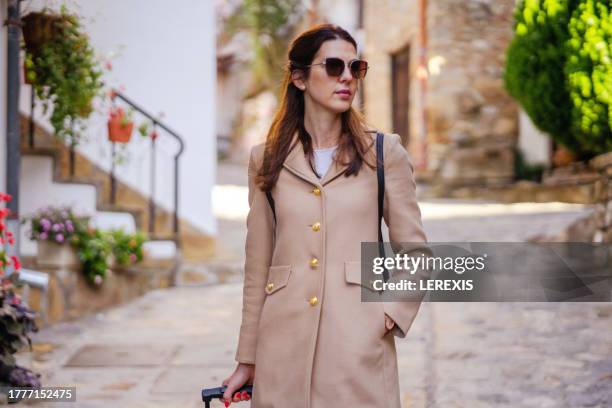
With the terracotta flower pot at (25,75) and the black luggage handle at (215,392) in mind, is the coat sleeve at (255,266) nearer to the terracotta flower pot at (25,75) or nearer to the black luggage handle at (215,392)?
the black luggage handle at (215,392)

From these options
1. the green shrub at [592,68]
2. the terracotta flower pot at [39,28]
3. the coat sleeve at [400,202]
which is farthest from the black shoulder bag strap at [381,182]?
the terracotta flower pot at [39,28]

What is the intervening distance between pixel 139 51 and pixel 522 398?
519 cm

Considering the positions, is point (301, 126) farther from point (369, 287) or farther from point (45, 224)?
point (45, 224)

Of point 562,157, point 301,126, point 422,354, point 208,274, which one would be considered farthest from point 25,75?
point 562,157

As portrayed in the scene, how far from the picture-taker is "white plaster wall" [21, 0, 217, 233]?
7340mm

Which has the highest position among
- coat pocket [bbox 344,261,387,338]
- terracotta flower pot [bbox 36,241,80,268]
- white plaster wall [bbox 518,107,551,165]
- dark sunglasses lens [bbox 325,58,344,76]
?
white plaster wall [bbox 518,107,551,165]

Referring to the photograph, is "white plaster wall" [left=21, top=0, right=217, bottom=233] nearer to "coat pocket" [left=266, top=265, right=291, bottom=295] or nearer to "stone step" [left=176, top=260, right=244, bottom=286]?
"stone step" [left=176, top=260, right=244, bottom=286]

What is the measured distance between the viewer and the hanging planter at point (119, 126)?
6.73 meters

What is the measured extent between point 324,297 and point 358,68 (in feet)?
1.86

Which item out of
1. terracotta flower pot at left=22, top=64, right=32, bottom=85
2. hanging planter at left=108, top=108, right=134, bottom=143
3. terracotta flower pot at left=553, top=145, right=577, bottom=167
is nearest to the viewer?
terracotta flower pot at left=22, top=64, right=32, bottom=85

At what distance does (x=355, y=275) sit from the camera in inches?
75.0

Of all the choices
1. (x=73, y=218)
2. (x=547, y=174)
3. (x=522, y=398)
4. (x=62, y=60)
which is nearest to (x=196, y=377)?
(x=522, y=398)

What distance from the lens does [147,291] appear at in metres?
6.92

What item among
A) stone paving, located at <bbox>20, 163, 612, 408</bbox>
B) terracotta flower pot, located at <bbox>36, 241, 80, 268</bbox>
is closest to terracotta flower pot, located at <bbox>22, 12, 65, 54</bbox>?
terracotta flower pot, located at <bbox>36, 241, 80, 268</bbox>
